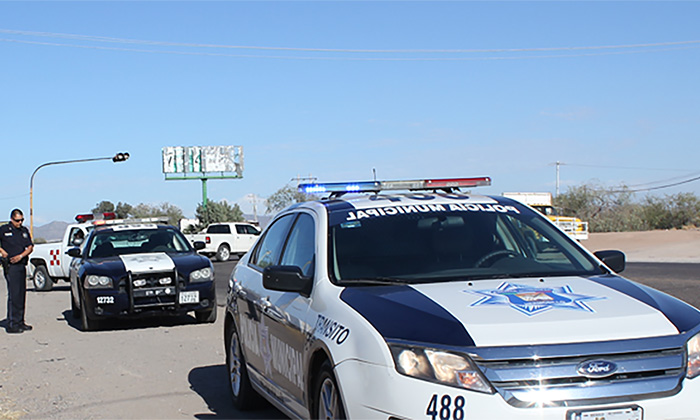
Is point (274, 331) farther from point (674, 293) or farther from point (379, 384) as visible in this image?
point (674, 293)

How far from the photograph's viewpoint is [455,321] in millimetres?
4004

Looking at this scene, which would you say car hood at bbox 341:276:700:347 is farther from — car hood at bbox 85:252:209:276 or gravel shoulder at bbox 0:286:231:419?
car hood at bbox 85:252:209:276

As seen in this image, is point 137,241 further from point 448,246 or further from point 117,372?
point 448,246

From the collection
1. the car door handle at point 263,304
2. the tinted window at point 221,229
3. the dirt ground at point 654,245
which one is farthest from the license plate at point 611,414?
the tinted window at point 221,229

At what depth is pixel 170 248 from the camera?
46.2 feet

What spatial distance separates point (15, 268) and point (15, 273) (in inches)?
3.0

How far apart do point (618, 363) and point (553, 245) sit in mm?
1801

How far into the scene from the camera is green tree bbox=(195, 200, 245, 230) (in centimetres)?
8681

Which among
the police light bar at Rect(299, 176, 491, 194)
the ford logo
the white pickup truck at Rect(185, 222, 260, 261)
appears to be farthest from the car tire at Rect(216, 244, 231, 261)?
the ford logo

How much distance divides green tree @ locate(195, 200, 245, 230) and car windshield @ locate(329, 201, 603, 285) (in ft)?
265

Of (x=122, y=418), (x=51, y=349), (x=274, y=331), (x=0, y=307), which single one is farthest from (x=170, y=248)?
(x=274, y=331)

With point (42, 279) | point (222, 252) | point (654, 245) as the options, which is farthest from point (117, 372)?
point (654, 245)

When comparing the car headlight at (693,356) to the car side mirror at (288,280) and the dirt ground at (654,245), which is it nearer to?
the car side mirror at (288,280)

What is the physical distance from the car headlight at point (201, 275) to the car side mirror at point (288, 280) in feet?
25.9
